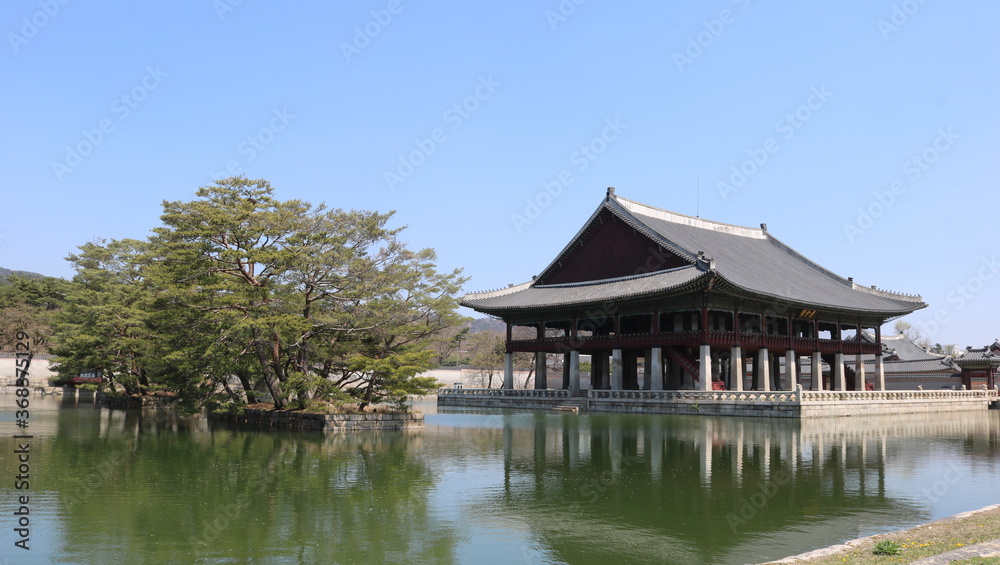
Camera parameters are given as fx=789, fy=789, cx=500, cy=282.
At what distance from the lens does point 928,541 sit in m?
11.8

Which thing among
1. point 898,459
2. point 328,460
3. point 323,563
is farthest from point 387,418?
point 323,563

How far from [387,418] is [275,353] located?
566 centimetres

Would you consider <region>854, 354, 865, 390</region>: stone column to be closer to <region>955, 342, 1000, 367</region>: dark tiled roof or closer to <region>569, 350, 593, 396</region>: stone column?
<region>955, 342, 1000, 367</region>: dark tiled roof

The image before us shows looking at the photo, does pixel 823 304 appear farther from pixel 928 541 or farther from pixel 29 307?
pixel 29 307

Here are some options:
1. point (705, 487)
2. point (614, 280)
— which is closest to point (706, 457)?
point (705, 487)

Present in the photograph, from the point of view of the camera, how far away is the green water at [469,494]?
12289 millimetres

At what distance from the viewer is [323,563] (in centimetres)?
1121

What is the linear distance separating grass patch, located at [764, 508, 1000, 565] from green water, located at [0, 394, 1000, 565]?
3.01ft

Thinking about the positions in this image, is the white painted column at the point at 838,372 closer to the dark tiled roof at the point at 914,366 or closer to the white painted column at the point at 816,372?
the white painted column at the point at 816,372

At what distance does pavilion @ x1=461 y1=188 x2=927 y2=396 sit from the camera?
51125 millimetres

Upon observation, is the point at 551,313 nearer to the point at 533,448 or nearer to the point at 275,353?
the point at 275,353

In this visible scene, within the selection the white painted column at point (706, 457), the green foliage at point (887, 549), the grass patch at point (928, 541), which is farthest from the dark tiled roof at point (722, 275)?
the green foliage at point (887, 549)

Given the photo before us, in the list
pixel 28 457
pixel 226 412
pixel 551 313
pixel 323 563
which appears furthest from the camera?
pixel 551 313

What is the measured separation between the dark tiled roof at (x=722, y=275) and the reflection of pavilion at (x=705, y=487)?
1854cm
